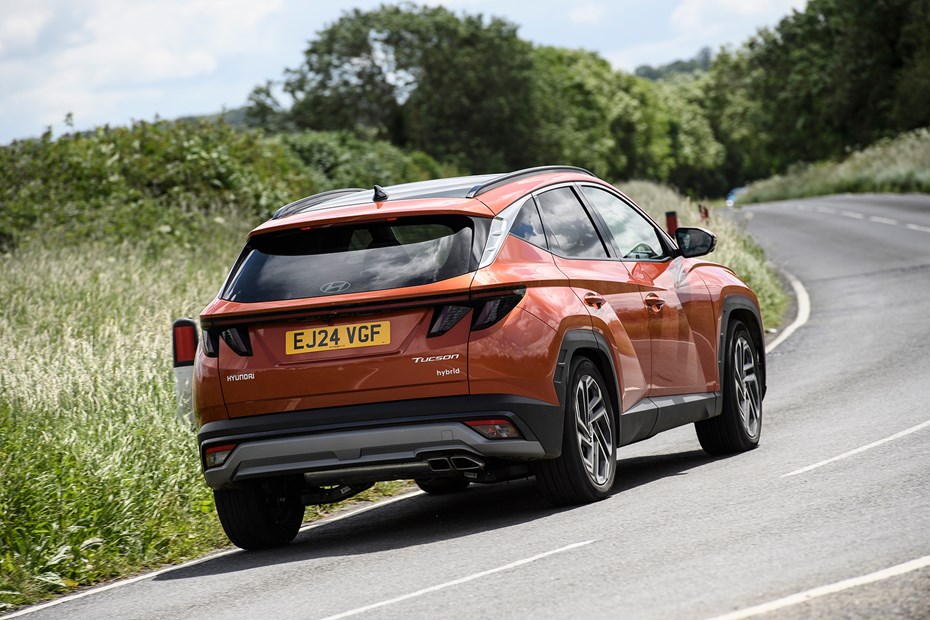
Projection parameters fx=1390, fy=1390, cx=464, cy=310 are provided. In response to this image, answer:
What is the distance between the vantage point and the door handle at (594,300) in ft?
25.6

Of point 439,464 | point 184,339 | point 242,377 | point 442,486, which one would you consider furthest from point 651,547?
point 184,339

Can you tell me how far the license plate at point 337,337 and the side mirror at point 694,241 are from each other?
2.94 metres

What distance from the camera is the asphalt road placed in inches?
210

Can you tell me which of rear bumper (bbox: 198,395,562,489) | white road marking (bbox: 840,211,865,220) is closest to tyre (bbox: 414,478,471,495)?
rear bumper (bbox: 198,395,562,489)

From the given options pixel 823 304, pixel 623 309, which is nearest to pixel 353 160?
pixel 823 304

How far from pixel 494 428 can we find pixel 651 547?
1129 millimetres

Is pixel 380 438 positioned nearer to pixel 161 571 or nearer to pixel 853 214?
pixel 161 571

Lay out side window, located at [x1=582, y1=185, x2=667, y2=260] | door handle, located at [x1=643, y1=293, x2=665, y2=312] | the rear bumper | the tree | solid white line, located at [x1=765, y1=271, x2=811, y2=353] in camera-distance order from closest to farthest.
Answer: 1. the rear bumper
2. door handle, located at [x1=643, y1=293, x2=665, y2=312]
3. side window, located at [x1=582, y1=185, x2=667, y2=260]
4. solid white line, located at [x1=765, y1=271, x2=811, y2=353]
5. the tree

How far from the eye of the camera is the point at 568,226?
817cm

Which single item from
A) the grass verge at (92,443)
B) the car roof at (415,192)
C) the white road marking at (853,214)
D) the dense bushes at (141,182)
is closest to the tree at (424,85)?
the white road marking at (853,214)

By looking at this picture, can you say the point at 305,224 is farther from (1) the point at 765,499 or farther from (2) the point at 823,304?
(2) the point at 823,304

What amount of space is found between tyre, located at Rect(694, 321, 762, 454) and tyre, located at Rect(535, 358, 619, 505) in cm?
181

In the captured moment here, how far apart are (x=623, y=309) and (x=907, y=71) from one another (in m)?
59.1

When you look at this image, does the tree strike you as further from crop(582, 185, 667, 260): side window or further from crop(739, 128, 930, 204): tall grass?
crop(582, 185, 667, 260): side window
